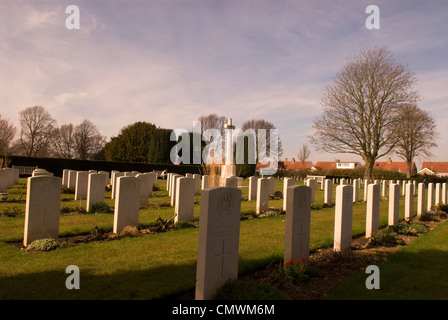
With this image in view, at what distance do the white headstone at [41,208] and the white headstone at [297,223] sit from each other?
4748 mm

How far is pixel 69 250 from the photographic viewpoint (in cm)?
596

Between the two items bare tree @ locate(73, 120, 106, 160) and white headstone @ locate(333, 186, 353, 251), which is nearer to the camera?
white headstone @ locate(333, 186, 353, 251)

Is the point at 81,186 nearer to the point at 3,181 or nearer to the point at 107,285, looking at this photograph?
the point at 3,181

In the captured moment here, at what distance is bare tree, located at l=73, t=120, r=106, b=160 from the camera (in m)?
50.7

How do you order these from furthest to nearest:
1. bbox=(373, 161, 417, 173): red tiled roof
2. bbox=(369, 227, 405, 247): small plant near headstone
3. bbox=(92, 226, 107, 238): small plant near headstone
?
bbox=(373, 161, 417, 173): red tiled roof, bbox=(369, 227, 405, 247): small plant near headstone, bbox=(92, 226, 107, 238): small plant near headstone

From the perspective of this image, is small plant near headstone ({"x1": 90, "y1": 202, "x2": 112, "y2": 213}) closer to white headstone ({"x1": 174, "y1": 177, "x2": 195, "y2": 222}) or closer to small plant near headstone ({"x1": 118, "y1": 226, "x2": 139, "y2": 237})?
white headstone ({"x1": 174, "y1": 177, "x2": 195, "y2": 222})

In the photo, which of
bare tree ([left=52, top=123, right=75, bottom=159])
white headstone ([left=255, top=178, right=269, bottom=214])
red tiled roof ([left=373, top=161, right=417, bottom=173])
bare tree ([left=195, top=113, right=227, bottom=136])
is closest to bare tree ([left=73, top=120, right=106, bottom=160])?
bare tree ([left=52, top=123, right=75, bottom=159])

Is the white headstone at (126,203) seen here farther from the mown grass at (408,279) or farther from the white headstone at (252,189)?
the white headstone at (252,189)

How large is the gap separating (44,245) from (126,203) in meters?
2.09

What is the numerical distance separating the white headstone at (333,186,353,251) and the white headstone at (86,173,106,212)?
7.14 m

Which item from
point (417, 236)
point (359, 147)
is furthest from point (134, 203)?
point (359, 147)

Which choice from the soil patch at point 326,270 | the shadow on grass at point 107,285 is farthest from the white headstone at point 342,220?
the shadow on grass at point 107,285
